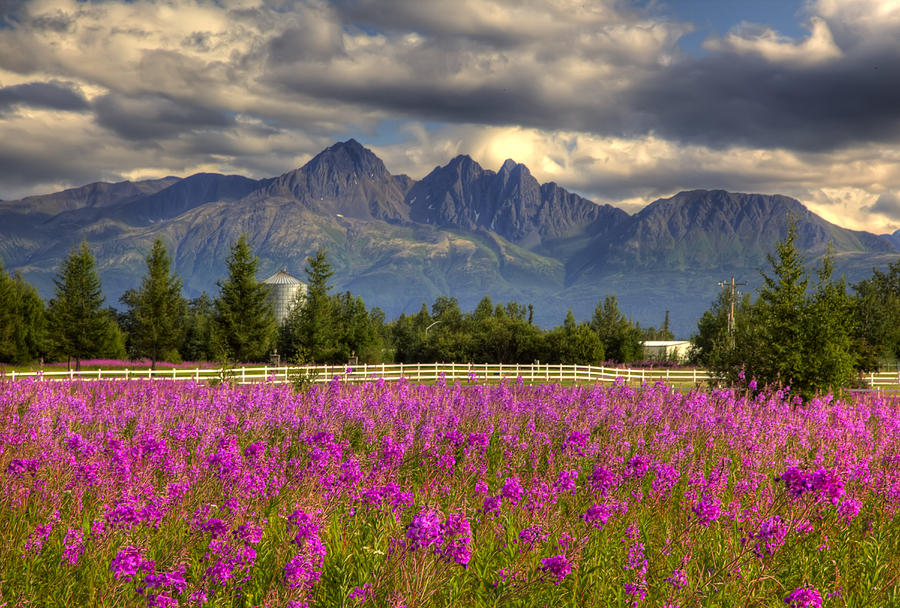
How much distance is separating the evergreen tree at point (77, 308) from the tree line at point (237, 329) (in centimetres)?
7

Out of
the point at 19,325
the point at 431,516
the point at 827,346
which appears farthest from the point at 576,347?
the point at 431,516

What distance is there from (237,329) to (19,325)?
79.7 feet

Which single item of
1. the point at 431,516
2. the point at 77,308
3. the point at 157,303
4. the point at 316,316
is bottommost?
the point at 431,516

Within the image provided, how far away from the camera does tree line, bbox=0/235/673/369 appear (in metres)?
41.8

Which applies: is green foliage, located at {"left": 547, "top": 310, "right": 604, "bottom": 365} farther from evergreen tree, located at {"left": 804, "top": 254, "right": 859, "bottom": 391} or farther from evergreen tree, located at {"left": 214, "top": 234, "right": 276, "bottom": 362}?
evergreen tree, located at {"left": 804, "top": 254, "right": 859, "bottom": 391}

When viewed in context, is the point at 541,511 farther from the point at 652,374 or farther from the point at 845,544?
the point at 652,374

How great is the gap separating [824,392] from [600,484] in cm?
1839

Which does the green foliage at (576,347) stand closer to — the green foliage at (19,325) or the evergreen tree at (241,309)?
the evergreen tree at (241,309)

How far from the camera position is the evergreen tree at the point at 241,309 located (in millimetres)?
41250

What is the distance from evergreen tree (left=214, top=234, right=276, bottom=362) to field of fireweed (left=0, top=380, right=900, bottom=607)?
1247 inches

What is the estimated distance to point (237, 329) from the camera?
1624 inches

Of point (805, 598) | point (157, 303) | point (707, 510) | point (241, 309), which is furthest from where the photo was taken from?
point (157, 303)

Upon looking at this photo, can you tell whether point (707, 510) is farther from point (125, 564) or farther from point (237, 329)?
point (237, 329)

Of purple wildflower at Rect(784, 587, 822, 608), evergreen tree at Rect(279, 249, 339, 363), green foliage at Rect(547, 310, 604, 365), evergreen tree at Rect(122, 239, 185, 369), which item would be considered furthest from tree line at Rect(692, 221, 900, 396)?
green foliage at Rect(547, 310, 604, 365)
